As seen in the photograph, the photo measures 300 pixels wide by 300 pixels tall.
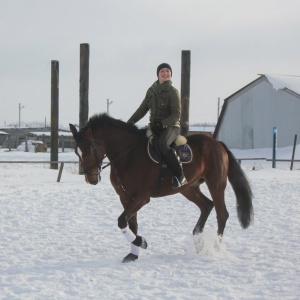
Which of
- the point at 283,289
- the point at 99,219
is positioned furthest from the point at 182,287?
the point at 99,219

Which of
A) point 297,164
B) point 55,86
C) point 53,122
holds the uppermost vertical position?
point 55,86

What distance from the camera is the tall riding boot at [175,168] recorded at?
6.85m

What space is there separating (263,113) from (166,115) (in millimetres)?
25752

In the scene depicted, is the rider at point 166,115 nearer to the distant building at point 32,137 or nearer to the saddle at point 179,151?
the saddle at point 179,151

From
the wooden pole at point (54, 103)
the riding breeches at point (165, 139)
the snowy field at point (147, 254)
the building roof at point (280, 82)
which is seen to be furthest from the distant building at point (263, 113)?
the riding breeches at point (165, 139)

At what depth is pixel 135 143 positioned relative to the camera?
6.94 m

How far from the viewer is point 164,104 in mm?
7043

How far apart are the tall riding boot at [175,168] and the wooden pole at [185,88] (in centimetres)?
964

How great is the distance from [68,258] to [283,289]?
112 inches

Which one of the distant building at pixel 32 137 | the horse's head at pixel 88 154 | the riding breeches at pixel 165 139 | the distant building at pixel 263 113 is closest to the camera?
the horse's head at pixel 88 154

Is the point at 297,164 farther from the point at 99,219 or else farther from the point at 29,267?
the point at 29,267

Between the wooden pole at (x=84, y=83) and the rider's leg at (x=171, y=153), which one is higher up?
the wooden pole at (x=84, y=83)

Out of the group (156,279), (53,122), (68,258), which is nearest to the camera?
(156,279)

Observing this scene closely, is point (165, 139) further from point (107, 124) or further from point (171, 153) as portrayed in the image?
point (107, 124)
